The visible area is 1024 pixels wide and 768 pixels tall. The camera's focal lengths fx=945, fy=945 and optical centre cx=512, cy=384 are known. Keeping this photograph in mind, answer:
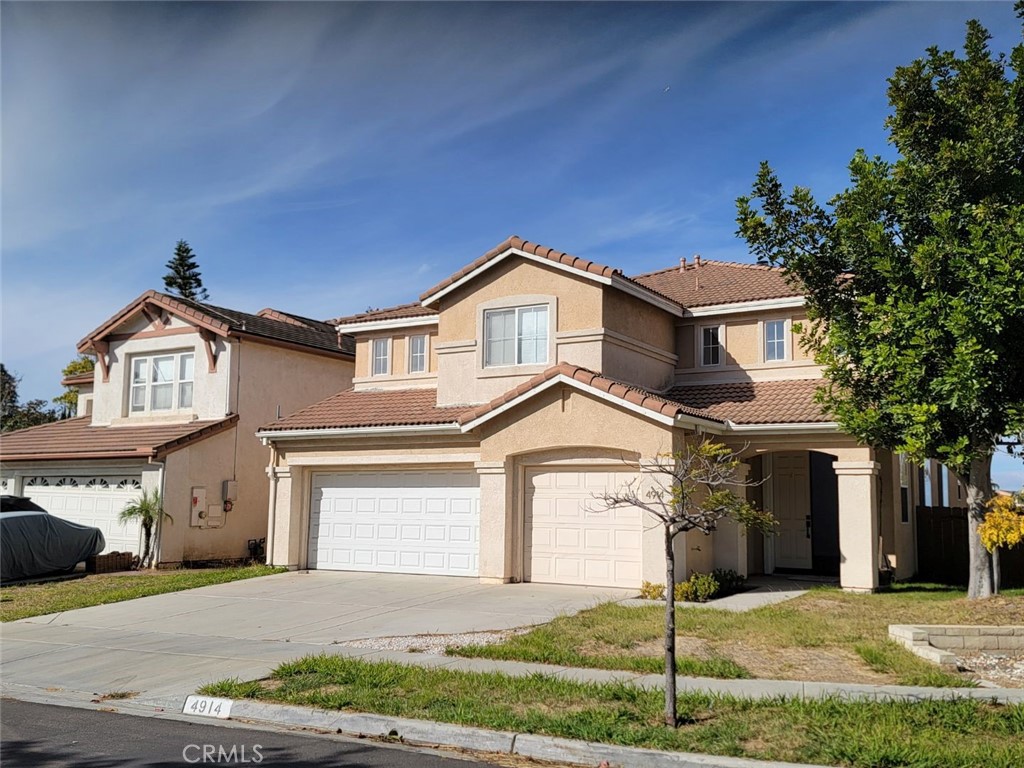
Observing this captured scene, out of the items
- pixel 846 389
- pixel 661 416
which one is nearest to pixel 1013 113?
pixel 846 389

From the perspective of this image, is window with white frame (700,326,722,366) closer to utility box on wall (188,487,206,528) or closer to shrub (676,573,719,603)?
shrub (676,573,719,603)

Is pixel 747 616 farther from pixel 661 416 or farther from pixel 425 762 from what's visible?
pixel 425 762

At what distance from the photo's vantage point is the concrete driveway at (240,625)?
1072 centimetres

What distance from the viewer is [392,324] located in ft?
74.2

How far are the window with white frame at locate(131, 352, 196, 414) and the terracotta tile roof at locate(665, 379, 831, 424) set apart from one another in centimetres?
1240

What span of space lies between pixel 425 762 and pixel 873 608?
9.37 meters

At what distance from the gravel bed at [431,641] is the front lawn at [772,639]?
32cm

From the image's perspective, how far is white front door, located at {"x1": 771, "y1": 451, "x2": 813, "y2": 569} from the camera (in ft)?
65.0

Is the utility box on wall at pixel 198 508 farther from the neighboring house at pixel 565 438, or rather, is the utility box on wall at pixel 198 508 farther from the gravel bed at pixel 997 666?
the gravel bed at pixel 997 666

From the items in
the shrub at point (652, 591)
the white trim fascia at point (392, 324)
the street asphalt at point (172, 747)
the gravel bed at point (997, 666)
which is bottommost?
the street asphalt at point (172, 747)

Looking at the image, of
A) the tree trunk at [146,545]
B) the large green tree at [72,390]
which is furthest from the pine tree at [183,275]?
the tree trunk at [146,545]

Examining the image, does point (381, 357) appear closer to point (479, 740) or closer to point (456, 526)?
point (456, 526)

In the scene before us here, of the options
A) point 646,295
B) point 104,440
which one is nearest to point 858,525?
point 646,295

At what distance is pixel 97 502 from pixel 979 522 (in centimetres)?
1950
